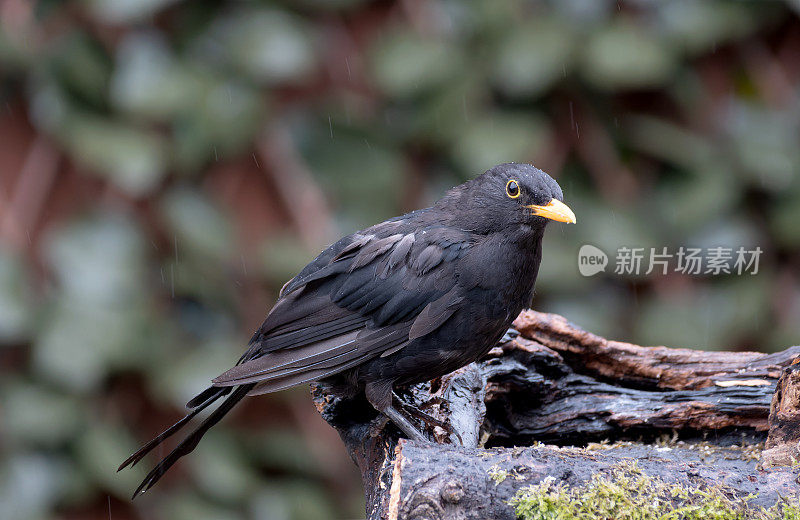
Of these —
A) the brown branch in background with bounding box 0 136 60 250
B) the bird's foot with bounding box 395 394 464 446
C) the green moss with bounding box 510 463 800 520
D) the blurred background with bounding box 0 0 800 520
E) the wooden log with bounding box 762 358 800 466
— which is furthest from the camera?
the brown branch in background with bounding box 0 136 60 250

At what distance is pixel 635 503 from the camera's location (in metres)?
1.76

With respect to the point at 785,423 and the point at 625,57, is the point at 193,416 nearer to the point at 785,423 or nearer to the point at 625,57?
the point at 785,423

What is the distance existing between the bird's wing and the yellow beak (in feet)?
0.64

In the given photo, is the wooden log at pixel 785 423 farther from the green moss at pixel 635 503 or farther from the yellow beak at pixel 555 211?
the yellow beak at pixel 555 211

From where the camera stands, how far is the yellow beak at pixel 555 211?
216 centimetres

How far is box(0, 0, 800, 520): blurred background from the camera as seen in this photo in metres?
3.38

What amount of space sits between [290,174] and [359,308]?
5.35ft

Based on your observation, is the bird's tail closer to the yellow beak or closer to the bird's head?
the bird's head

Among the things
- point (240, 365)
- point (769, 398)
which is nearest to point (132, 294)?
point (240, 365)

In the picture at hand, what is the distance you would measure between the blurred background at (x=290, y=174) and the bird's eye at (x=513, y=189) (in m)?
1.27

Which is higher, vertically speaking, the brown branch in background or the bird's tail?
the brown branch in background

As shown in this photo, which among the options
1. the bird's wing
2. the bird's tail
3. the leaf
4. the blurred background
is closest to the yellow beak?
the bird's wing

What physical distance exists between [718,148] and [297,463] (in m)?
2.25

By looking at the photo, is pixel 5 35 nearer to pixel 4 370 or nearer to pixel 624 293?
pixel 4 370
